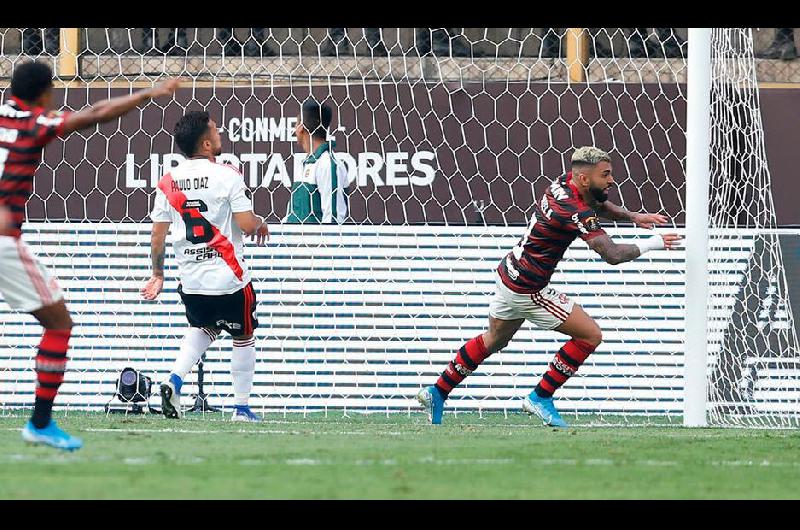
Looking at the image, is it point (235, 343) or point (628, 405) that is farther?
point (628, 405)

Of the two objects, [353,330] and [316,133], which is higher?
[316,133]

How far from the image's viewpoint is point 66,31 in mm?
11266

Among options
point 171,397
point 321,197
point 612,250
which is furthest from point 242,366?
point 612,250

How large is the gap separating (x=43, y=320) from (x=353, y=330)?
156 inches

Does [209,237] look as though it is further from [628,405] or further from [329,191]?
[628,405]

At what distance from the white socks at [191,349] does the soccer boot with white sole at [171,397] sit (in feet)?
0.18

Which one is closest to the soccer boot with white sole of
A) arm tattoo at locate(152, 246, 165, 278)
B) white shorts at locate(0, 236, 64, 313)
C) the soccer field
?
the soccer field

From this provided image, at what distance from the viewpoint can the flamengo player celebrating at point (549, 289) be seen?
8.41 meters

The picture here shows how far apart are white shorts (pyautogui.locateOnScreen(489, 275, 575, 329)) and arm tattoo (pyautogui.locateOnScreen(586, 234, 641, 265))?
46 centimetres

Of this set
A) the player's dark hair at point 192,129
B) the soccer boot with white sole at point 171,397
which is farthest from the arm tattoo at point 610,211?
the soccer boot with white sole at point 171,397

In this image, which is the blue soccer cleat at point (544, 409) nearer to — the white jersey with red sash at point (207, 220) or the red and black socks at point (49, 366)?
the white jersey with red sash at point (207, 220)

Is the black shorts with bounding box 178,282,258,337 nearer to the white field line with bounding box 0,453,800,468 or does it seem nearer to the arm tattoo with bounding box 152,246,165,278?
the arm tattoo with bounding box 152,246,165,278

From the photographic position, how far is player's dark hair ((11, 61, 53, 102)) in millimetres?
6133

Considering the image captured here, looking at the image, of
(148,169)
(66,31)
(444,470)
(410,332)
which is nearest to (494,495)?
(444,470)
